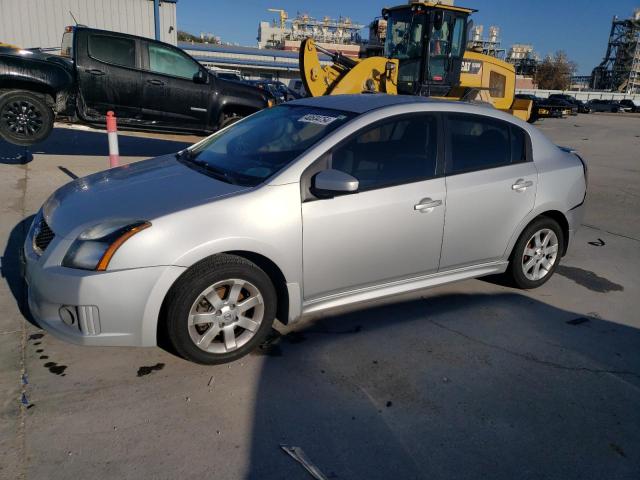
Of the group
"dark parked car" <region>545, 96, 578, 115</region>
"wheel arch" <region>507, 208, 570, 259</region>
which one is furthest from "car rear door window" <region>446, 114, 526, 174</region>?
"dark parked car" <region>545, 96, 578, 115</region>

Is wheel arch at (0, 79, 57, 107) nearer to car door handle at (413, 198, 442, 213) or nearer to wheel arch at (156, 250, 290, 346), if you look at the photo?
wheel arch at (156, 250, 290, 346)

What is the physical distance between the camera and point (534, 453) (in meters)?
2.55

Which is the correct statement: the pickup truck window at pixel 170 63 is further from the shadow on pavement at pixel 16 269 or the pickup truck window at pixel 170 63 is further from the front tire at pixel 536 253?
the front tire at pixel 536 253

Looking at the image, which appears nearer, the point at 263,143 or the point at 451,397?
the point at 451,397

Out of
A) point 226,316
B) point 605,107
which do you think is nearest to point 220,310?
point 226,316

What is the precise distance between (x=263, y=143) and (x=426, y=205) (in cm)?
127

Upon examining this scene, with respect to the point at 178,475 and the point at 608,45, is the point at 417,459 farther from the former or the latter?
the point at 608,45

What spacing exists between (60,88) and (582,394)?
26.0ft

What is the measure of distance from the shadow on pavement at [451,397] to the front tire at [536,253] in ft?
1.45

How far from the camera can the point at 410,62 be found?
12.0 meters

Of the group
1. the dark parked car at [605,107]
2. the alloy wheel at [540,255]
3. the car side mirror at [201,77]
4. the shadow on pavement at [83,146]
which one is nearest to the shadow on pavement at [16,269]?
the alloy wheel at [540,255]

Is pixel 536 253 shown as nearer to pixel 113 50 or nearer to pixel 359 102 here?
pixel 359 102

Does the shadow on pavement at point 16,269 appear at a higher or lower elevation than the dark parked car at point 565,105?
lower

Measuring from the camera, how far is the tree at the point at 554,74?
9175cm
